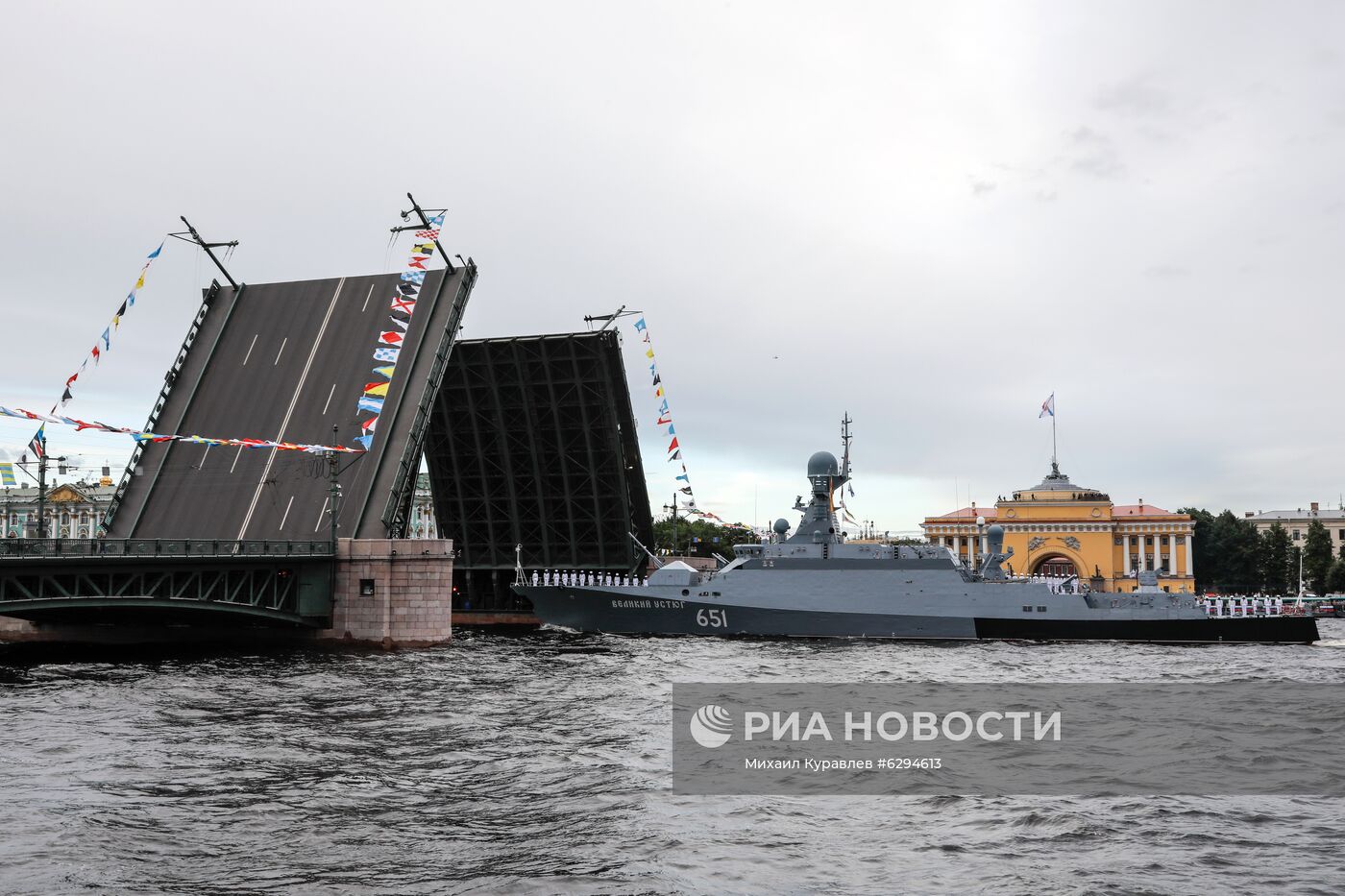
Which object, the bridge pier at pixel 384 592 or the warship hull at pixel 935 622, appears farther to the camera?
the warship hull at pixel 935 622

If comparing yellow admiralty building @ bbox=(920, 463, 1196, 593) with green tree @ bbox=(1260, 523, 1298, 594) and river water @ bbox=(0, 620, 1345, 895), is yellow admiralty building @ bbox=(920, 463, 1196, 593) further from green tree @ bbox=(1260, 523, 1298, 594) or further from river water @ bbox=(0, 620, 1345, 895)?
river water @ bbox=(0, 620, 1345, 895)

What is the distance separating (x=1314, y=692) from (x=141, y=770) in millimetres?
23289

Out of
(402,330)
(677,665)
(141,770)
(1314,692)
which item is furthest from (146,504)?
(1314,692)

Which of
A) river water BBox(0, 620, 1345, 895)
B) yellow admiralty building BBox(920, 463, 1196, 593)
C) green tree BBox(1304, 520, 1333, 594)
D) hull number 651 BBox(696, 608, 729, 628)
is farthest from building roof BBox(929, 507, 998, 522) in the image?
river water BBox(0, 620, 1345, 895)

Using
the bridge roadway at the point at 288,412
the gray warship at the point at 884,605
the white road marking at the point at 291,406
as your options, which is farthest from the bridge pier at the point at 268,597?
the gray warship at the point at 884,605

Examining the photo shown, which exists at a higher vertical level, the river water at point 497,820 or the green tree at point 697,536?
the green tree at point 697,536

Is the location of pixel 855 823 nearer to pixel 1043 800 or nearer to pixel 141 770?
pixel 1043 800

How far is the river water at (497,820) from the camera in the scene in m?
10.3
